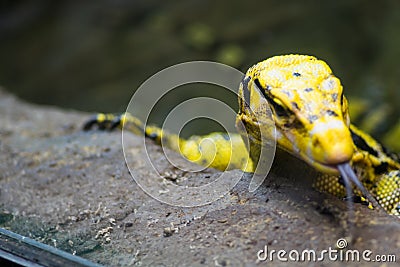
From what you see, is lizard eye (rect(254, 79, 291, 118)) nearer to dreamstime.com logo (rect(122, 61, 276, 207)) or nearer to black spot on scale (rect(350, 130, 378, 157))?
dreamstime.com logo (rect(122, 61, 276, 207))

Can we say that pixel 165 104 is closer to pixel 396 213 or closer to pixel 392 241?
pixel 396 213

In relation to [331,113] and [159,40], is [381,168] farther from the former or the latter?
[159,40]

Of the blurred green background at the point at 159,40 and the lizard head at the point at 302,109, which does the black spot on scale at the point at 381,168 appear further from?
the blurred green background at the point at 159,40

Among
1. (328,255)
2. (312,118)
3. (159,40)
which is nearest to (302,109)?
(312,118)

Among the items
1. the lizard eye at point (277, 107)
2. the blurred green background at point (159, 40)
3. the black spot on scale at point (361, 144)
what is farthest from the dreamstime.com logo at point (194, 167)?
the blurred green background at point (159, 40)

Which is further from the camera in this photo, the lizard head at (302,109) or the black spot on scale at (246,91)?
the black spot on scale at (246,91)

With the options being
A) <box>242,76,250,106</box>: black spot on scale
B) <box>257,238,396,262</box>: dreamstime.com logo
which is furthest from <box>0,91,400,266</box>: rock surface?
<box>242,76,250,106</box>: black spot on scale
